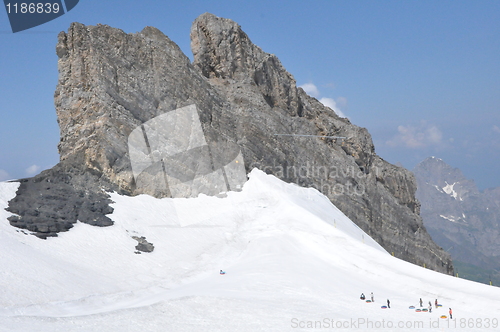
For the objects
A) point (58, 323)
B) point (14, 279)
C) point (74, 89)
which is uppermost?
point (74, 89)

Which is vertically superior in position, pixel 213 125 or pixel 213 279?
pixel 213 125

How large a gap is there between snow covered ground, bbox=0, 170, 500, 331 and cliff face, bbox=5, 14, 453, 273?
3213 mm

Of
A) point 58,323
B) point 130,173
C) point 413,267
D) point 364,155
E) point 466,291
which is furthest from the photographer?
point 364,155

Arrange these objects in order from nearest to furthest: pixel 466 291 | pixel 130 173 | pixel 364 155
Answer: pixel 466 291 < pixel 130 173 < pixel 364 155

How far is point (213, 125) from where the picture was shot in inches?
1930

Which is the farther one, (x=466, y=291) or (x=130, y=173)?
(x=130, y=173)

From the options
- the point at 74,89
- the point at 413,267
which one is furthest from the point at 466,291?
the point at 74,89

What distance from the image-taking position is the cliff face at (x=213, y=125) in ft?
128

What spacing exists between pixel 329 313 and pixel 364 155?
144ft

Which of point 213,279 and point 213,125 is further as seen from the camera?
point 213,125

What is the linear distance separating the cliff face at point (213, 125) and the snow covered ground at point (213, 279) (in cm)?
321

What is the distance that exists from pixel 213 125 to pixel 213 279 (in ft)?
77.3

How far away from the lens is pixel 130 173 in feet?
130

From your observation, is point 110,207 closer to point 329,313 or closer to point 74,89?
point 74,89
